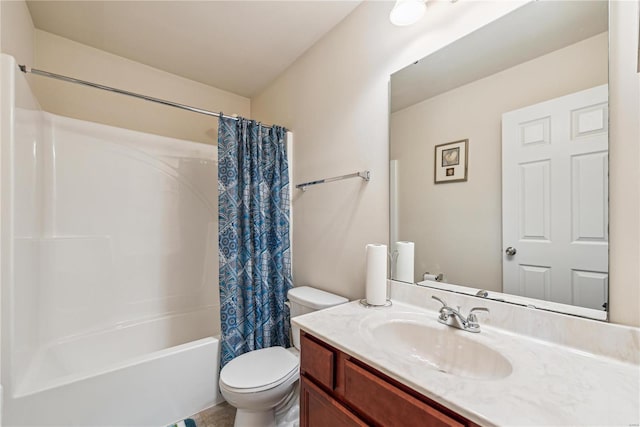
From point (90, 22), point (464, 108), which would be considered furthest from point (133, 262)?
point (464, 108)

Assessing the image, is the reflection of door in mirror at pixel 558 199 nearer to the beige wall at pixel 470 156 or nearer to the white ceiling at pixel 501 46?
the beige wall at pixel 470 156

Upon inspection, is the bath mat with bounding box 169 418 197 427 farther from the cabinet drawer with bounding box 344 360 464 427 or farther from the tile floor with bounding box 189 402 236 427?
the cabinet drawer with bounding box 344 360 464 427

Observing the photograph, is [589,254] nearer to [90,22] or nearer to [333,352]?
[333,352]

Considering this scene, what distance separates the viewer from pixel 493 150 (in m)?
1.02

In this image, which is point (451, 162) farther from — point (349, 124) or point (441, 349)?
point (441, 349)

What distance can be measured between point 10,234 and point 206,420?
Answer: 1.39 m

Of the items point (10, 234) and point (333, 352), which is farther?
point (10, 234)

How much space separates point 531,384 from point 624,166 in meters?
0.67

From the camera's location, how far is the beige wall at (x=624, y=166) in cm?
72

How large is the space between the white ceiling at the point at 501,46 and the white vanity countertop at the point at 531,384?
0.99m

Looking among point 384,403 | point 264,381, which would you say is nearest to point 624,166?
point 384,403

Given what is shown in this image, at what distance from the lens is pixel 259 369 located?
4.45 ft

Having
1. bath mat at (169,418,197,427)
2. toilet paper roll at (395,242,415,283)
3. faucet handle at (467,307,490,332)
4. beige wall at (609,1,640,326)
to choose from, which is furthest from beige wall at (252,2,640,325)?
bath mat at (169,418,197,427)

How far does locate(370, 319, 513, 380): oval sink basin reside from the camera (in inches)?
32.1
